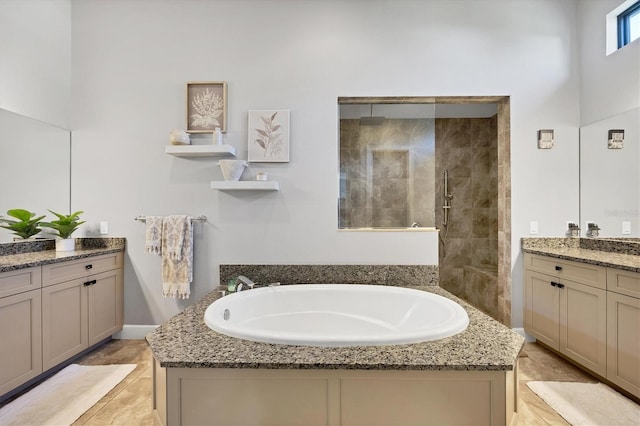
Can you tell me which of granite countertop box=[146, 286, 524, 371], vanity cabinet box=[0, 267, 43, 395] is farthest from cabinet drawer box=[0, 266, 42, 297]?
granite countertop box=[146, 286, 524, 371]

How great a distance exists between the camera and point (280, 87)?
8.79 ft

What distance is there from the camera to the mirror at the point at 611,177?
234 centimetres

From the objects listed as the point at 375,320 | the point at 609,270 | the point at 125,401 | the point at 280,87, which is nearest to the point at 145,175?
the point at 280,87

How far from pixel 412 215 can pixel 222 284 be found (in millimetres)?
1689

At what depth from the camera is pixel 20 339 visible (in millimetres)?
1899

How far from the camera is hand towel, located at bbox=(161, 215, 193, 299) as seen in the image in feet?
8.47

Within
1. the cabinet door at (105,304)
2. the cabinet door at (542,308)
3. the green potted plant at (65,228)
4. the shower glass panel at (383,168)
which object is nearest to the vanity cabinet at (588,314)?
the cabinet door at (542,308)

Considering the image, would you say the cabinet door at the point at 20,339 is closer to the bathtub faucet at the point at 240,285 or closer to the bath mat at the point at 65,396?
the bath mat at the point at 65,396

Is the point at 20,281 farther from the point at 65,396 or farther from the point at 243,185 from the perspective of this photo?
the point at 243,185

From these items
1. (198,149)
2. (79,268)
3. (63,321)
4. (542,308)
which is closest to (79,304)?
(63,321)

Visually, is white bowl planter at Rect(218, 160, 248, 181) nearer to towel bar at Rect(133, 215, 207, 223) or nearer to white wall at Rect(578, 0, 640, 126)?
towel bar at Rect(133, 215, 207, 223)

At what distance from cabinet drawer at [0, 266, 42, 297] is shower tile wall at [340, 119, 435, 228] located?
2102 mm

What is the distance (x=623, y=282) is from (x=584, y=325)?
16.4 inches

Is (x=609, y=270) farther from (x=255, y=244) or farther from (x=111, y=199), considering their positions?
(x=111, y=199)
